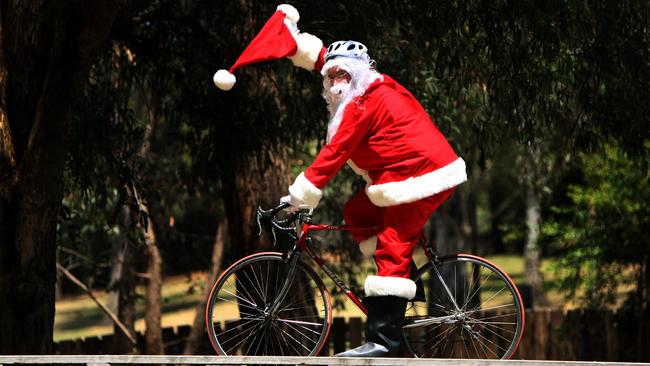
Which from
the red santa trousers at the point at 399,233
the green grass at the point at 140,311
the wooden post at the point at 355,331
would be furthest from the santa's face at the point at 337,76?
the green grass at the point at 140,311

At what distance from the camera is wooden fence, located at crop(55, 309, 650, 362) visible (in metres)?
12.8

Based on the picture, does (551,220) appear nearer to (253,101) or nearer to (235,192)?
(235,192)

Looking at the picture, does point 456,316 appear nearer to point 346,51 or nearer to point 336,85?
point 336,85

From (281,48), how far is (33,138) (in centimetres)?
165

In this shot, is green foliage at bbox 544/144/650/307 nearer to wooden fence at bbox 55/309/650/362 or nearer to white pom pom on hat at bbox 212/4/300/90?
wooden fence at bbox 55/309/650/362

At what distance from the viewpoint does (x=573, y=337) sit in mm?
13352

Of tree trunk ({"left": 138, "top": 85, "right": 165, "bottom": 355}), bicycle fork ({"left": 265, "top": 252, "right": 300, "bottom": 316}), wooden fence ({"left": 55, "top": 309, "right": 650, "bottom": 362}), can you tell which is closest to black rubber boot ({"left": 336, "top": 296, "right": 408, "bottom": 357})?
bicycle fork ({"left": 265, "top": 252, "right": 300, "bottom": 316})

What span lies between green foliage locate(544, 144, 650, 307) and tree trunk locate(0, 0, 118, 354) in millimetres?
6689

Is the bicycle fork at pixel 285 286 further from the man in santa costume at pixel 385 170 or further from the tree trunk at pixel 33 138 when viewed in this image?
the tree trunk at pixel 33 138

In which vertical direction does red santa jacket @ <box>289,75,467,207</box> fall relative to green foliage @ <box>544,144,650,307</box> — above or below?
below

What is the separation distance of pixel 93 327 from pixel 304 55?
21.2 m

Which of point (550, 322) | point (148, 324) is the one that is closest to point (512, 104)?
point (550, 322)

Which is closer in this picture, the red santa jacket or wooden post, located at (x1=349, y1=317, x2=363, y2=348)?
the red santa jacket

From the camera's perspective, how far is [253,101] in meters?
8.98
